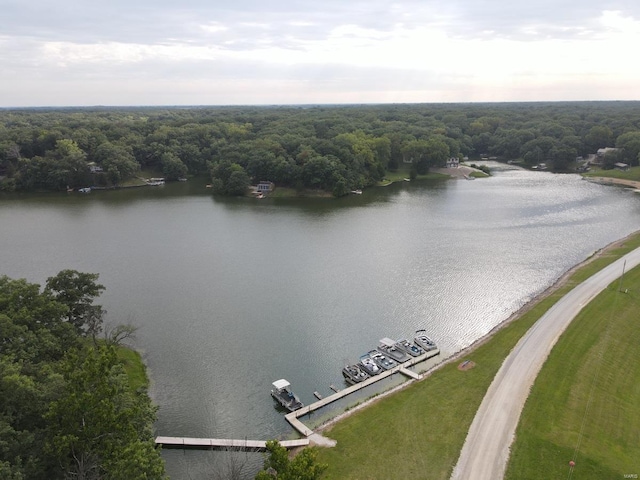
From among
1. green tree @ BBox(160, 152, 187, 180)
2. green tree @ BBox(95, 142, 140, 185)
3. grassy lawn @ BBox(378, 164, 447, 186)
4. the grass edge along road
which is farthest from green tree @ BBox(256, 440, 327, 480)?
green tree @ BBox(160, 152, 187, 180)

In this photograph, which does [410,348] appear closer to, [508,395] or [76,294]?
[508,395]

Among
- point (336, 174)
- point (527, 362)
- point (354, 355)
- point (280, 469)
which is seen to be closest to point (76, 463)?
point (280, 469)

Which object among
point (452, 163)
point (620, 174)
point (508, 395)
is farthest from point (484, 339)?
point (620, 174)

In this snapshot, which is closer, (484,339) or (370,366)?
(370,366)

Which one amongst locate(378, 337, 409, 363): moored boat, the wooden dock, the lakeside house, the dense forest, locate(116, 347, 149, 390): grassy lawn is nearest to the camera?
the wooden dock

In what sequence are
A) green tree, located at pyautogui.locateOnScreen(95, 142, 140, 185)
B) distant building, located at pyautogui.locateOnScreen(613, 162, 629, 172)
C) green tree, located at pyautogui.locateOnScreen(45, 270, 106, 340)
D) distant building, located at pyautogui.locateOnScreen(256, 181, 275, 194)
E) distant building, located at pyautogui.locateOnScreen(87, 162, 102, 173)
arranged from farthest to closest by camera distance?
distant building, located at pyautogui.locateOnScreen(613, 162, 629, 172), green tree, located at pyautogui.locateOnScreen(95, 142, 140, 185), distant building, located at pyautogui.locateOnScreen(87, 162, 102, 173), distant building, located at pyautogui.locateOnScreen(256, 181, 275, 194), green tree, located at pyautogui.locateOnScreen(45, 270, 106, 340)

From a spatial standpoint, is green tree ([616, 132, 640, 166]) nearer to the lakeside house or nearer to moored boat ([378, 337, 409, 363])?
the lakeside house
